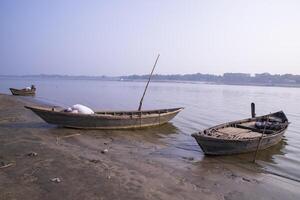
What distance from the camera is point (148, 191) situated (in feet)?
25.0

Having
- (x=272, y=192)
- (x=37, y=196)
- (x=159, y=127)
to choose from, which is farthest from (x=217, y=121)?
(x=37, y=196)

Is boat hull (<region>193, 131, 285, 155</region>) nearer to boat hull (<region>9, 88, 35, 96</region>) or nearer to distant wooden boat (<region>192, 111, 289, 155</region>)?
distant wooden boat (<region>192, 111, 289, 155</region>)

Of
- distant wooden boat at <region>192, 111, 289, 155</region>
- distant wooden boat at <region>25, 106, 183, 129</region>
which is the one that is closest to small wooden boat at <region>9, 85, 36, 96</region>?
distant wooden boat at <region>25, 106, 183, 129</region>

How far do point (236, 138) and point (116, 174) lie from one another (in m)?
6.08

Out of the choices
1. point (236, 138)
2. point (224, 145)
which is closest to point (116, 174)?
point (224, 145)

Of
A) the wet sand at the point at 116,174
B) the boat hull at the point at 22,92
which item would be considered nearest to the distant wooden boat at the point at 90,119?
the wet sand at the point at 116,174

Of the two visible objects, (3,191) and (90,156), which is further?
(90,156)

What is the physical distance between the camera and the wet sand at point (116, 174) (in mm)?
7316

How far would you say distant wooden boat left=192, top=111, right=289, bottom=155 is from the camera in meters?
12.0

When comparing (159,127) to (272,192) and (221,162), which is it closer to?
(221,162)

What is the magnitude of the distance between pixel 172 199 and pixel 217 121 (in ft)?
57.6

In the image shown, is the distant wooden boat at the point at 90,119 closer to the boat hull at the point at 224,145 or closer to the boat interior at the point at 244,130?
the boat interior at the point at 244,130

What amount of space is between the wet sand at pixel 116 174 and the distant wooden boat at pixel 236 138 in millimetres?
642

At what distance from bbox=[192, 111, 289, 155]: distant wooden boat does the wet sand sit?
25.3 inches
